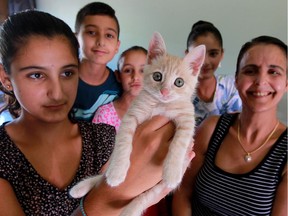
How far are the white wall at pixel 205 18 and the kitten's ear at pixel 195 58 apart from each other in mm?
1094

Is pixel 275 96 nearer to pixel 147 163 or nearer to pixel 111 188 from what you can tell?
pixel 147 163

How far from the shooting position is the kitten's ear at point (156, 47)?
0.89 m

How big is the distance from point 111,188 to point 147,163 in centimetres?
13

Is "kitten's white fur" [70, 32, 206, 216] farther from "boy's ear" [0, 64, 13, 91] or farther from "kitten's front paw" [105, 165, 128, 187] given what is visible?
"boy's ear" [0, 64, 13, 91]

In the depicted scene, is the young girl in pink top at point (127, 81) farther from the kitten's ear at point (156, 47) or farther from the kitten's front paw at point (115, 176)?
the kitten's front paw at point (115, 176)

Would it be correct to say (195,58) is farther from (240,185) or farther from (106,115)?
(106,115)

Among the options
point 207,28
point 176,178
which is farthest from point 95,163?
point 207,28

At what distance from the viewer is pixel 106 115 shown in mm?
1455

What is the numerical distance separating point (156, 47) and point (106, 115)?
651mm

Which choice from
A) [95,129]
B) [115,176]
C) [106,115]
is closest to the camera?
[115,176]

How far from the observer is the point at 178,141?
0.75m

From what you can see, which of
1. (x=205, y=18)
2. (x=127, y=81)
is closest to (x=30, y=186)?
(x=127, y=81)

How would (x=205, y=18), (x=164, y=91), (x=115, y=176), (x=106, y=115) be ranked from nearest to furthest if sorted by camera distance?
(x=115, y=176)
(x=164, y=91)
(x=106, y=115)
(x=205, y=18)

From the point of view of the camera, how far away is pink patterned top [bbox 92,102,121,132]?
1441 millimetres
